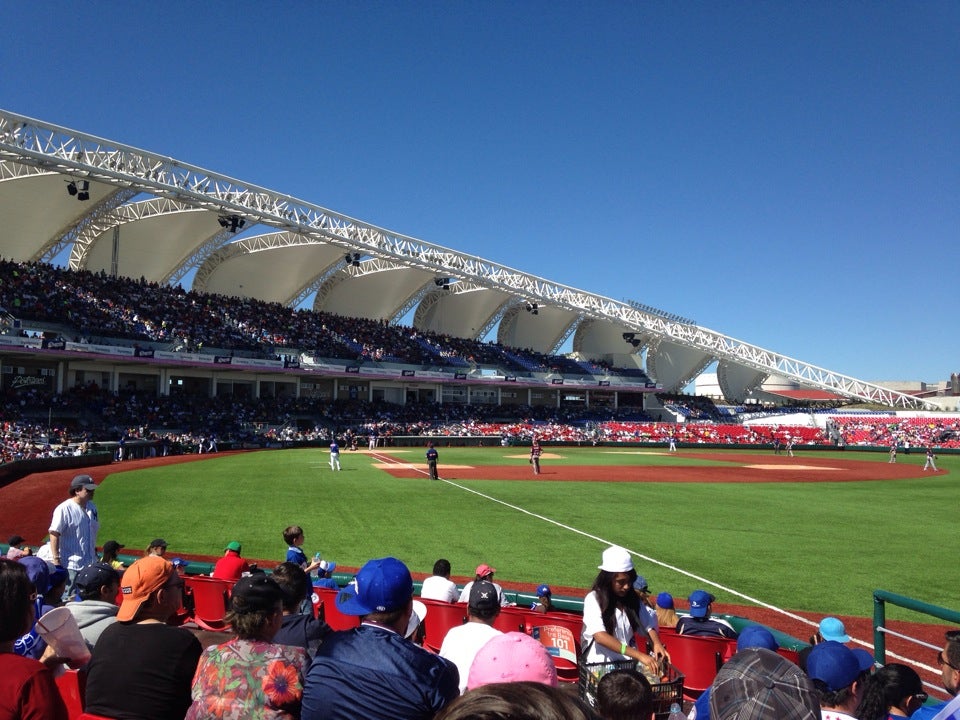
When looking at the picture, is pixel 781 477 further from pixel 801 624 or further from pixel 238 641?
pixel 238 641

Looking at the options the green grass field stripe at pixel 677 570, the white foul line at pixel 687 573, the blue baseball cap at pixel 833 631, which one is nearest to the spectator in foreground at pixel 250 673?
the blue baseball cap at pixel 833 631

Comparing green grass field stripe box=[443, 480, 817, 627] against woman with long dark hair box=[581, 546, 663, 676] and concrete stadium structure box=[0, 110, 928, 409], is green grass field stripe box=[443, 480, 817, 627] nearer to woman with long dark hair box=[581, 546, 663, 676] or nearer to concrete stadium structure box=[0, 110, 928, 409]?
woman with long dark hair box=[581, 546, 663, 676]

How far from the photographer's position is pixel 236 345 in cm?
5484

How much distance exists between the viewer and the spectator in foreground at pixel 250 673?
3203 mm

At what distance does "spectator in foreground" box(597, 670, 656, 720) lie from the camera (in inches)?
106

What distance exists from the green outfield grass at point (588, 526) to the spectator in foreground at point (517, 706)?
34.1 ft

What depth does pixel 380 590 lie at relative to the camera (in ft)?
10.6

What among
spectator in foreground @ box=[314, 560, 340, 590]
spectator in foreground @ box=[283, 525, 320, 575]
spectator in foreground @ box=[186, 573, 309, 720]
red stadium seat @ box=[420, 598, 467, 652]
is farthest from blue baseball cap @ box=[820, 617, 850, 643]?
spectator in foreground @ box=[314, 560, 340, 590]

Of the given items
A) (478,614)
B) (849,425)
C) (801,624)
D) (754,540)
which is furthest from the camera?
(849,425)

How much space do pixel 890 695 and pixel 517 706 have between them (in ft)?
11.5

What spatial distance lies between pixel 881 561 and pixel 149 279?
54.8 metres

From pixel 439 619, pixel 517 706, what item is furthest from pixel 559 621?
pixel 517 706

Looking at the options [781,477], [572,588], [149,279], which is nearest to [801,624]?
[572,588]

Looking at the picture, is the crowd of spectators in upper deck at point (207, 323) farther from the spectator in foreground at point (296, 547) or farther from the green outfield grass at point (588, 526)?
the spectator in foreground at point (296, 547)
